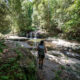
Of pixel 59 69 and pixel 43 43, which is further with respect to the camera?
pixel 59 69

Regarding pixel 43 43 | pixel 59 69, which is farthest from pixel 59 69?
pixel 43 43

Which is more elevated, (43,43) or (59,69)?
(43,43)

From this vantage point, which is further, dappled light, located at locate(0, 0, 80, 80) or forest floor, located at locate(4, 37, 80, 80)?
forest floor, located at locate(4, 37, 80, 80)

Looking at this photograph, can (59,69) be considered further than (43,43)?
Yes

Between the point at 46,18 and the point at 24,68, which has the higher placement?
the point at 46,18

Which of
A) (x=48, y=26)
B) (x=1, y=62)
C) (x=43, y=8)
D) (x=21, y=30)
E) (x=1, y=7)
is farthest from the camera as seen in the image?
(x=21, y=30)

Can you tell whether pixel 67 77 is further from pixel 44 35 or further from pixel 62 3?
pixel 44 35

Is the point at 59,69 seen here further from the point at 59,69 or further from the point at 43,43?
the point at 43,43

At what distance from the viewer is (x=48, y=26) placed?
23.2 metres

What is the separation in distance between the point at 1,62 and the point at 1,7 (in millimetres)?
6399

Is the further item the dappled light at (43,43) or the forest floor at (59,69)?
the forest floor at (59,69)

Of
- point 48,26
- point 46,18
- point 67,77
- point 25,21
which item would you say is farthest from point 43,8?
point 67,77

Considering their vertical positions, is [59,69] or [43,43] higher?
[43,43]

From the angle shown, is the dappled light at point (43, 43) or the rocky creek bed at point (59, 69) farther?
the rocky creek bed at point (59, 69)
